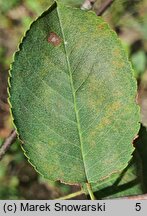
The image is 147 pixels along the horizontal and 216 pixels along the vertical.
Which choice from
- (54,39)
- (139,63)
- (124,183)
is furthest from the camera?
(139,63)

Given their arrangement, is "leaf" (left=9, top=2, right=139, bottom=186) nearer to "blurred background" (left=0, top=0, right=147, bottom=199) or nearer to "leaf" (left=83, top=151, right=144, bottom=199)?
"leaf" (left=83, top=151, right=144, bottom=199)

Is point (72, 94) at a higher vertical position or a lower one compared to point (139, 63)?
lower

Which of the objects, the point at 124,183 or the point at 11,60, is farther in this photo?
the point at 11,60

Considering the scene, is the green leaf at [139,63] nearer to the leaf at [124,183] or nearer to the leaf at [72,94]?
the leaf at [124,183]

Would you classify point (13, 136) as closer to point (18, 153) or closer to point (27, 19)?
point (18, 153)

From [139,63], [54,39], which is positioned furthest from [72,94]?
[139,63]

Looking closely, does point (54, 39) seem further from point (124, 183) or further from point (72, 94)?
point (124, 183)

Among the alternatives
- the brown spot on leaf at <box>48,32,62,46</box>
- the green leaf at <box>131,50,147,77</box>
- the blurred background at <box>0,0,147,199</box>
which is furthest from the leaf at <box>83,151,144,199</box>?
the green leaf at <box>131,50,147,77</box>
